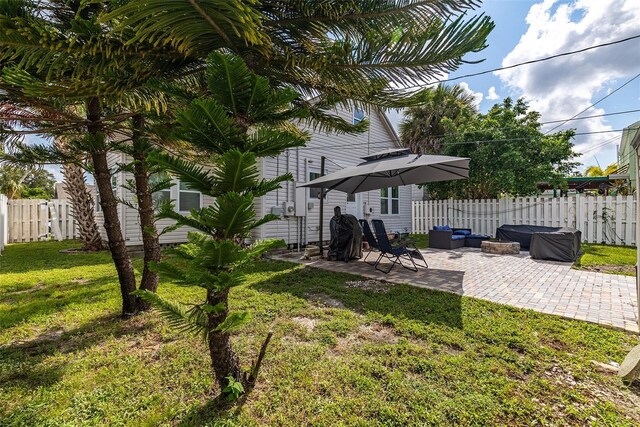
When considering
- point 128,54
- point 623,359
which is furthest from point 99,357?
point 623,359

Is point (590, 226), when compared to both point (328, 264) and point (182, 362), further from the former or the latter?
point (182, 362)

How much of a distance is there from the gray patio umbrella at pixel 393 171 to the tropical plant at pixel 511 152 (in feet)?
18.0

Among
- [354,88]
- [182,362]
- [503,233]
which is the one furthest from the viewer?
[503,233]

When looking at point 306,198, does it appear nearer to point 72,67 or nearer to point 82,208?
point 82,208

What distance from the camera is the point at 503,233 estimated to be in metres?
9.91

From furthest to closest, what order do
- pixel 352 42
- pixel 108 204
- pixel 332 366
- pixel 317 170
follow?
pixel 317 170
pixel 108 204
pixel 332 366
pixel 352 42

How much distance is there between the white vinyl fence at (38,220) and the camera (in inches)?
474

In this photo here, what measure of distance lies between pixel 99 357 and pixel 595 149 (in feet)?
98.6

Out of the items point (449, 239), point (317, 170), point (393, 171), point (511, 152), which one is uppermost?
point (511, 152)

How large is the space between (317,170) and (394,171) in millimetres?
3839

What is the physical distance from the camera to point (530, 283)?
5.38 metres

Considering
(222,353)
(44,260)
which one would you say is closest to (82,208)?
(44,260)

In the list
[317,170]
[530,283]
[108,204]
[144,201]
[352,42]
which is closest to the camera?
[352,42]

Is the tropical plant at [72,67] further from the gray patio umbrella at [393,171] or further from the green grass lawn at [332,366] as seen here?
the gray patio umbrella at [393,171]
